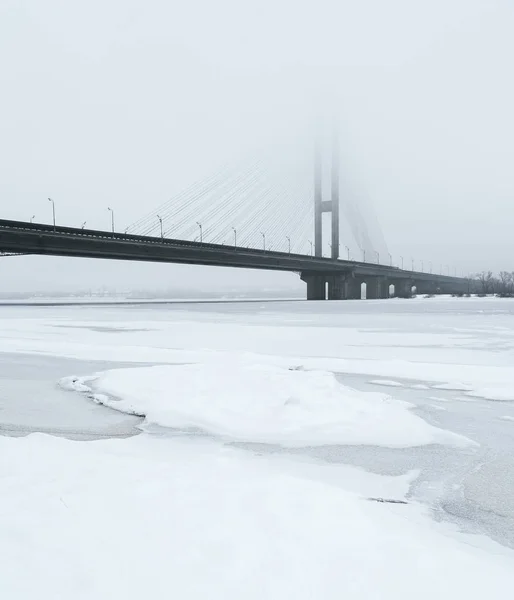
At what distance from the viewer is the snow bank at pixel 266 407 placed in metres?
5.52

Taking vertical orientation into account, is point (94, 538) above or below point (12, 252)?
below

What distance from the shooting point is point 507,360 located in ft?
36.4

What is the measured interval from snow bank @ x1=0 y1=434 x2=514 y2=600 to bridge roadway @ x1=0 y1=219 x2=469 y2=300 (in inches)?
1911

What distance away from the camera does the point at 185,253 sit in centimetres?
6109

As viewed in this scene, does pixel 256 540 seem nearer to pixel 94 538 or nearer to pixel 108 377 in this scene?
pixel 94 538

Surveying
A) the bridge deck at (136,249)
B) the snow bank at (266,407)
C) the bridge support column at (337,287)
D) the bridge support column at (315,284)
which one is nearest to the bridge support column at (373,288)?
the bridge support column at (337,287)

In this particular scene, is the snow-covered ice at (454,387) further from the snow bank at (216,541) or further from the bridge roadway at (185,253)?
the bridge roadway at (185,253)

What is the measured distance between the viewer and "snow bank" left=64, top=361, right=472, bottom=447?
5.52m

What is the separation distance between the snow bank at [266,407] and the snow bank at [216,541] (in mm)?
1344

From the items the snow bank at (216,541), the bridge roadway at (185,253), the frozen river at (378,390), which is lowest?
the frozen river at (378,390)

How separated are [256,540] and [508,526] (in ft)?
5.67

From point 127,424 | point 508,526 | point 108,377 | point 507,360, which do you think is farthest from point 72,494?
point 507,360

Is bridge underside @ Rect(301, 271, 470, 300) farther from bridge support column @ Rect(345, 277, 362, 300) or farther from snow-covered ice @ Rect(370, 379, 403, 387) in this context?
snow-covered ice @ Rect(370, 379, 403, 387)

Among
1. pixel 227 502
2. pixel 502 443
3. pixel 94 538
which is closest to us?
pixel 94 538
